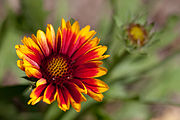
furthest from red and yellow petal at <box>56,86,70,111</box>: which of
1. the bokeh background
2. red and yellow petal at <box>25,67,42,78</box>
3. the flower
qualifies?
the flower

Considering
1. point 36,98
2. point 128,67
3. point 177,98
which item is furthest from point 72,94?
point 177,98

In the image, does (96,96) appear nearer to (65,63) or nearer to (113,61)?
(65,63)

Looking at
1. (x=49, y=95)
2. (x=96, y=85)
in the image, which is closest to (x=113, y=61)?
(x=96, y=85)

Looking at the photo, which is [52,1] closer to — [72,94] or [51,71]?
[51,71]

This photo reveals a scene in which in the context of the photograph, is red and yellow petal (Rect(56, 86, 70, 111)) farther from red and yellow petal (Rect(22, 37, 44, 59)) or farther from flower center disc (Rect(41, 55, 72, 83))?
red and yellow petal (Rect(22, 37, 44, 59))

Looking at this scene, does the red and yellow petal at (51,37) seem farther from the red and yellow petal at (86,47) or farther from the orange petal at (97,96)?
the orange petal at (97,96)

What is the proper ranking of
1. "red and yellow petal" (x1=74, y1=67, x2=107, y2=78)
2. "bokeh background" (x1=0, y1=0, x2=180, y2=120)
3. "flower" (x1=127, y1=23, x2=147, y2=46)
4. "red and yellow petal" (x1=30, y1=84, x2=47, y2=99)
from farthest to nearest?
"bokeh background" (x1=0, y1=0, x2=180, y2=120) → "flower" (x1=127, y1=23, x2=147, y2=46) → "red and yellow petal" (x1=74, y1=67, x2=107, y2=78) → "red and yellow petal" (x1=30, y1=84, x2=47, y2=99)

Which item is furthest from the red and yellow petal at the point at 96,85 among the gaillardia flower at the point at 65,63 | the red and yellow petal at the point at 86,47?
the red and yellow petal at the point at 86,47

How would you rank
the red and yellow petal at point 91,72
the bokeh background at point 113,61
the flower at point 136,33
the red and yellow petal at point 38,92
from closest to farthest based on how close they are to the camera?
the red and yellow petal at point 38,92 → the red and yellow petal at point 91,72 → the flower at point 136,33 → the bokeh background at point 113,61
